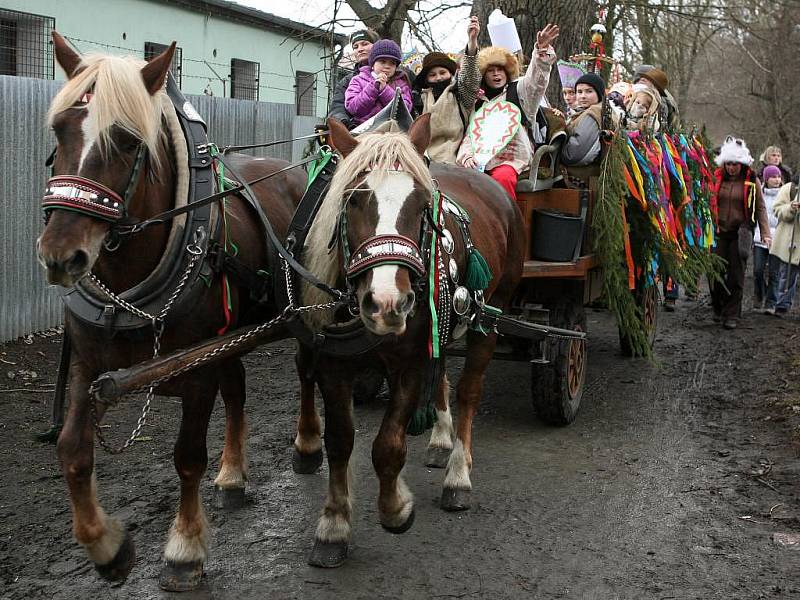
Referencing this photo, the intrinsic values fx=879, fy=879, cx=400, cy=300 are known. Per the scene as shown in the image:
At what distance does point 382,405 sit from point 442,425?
3.74 ft

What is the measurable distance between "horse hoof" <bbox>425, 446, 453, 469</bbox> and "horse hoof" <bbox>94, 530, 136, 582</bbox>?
82.4 inches

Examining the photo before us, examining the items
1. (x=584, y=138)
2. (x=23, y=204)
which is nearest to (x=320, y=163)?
(x=584, y=138)

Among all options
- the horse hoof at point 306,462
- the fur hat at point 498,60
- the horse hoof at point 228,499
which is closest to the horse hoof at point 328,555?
the horse hoof at point 228,499

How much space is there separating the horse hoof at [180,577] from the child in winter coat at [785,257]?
30.5 feet

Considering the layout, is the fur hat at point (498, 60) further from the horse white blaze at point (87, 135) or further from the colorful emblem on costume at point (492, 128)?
the horse white blaze at point (87, 135)

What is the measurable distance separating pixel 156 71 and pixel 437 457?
110 inches

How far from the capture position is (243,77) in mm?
16750

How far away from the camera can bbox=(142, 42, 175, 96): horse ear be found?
3.11m

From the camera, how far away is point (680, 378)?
24.2 feet

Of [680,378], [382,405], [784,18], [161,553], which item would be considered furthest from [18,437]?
[784,18]

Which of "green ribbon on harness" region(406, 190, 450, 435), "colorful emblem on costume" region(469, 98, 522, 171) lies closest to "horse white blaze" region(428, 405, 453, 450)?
"green ribbon on harness" region(406, 190, 450, 435)

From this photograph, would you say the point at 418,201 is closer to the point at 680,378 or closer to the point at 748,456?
the point at 748,456

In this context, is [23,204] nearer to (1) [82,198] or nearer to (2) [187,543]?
(2) [187,543]

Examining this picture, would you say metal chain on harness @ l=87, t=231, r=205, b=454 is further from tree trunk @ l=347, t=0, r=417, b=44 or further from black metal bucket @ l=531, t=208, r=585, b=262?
tree trunk @ l=347, t=0, r=417, b=44
